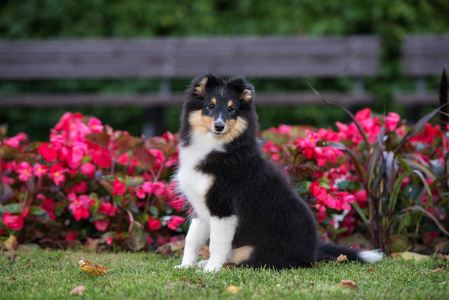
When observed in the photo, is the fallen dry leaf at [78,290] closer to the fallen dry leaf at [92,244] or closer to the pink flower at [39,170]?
the fallen dry leaf at [92,244]

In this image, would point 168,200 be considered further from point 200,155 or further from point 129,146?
point 200,155

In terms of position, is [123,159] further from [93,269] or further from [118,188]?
[93,269]

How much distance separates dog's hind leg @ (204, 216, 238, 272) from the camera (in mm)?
3328

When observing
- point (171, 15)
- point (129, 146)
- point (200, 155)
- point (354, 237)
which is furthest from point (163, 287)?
point (171, 15)

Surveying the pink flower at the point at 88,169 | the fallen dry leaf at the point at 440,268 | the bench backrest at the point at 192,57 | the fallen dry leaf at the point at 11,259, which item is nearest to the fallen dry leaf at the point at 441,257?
the fallen dry leaf at the point at 440,268

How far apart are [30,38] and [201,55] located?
3.60 metres

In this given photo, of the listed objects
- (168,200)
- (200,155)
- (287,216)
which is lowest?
(168,200)

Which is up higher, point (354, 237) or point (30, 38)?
point (30, 38)

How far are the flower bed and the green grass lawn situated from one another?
48 centimetres

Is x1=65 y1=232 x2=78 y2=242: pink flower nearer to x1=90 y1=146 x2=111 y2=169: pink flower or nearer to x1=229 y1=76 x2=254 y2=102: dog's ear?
x1=90 y1=146 x2=111 y2=169: pink flower

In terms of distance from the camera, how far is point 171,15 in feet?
31.4

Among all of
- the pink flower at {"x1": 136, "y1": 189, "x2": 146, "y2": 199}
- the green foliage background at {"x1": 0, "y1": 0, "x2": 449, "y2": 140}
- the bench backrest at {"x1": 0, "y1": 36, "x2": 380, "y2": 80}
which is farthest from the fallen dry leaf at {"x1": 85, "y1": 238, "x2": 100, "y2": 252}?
the green foliage background at {"x1": 0, "y1": 0, "x2": 449, "y2": 140}

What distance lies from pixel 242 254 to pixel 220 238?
0.25m

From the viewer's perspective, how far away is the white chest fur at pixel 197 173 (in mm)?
3408
